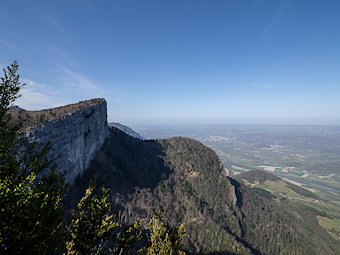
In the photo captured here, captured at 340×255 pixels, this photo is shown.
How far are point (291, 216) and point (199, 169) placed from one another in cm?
10574

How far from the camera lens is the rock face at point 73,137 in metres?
29.8

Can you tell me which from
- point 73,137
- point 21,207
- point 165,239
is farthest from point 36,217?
point 73,137

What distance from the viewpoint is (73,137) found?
39.6 m

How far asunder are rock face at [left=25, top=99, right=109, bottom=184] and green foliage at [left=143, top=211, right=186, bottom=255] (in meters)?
22.6

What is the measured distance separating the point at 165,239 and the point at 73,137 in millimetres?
37971

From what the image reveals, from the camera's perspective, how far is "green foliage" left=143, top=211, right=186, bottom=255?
938 centimetres

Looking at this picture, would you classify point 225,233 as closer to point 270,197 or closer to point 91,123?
point 91,123

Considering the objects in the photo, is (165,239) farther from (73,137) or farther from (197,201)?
(197,201)

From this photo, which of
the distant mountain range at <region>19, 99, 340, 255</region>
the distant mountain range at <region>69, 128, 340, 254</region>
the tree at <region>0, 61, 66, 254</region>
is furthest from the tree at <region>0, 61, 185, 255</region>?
the distant mountain range at <region>69, 128, 340, 254</region>

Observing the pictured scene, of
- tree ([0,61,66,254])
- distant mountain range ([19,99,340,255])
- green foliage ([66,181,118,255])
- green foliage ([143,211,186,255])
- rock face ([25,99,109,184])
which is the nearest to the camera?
tree ([0,61,66,254])

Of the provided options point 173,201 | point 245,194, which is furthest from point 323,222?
point 173,201

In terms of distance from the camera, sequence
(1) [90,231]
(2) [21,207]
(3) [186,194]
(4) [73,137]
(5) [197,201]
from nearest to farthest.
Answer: (2) [21,207] → (1) [90,231] → (4) [73,137] → (5) [197,201] → (3) [186,194]

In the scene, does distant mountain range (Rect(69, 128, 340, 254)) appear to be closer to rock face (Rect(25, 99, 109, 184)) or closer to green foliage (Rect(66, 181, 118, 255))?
rock face (Rect(25, 99, 109, 184))

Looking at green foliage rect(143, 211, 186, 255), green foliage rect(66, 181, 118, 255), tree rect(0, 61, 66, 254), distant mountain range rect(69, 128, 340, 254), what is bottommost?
distant mountain range rect(69, 128, 340, 254)
